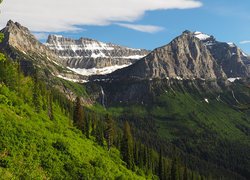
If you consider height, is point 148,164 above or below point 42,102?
below

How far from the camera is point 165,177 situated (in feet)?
509

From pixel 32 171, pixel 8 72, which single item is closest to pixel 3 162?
pixel 32 171

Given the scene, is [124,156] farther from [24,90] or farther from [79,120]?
[24,90]

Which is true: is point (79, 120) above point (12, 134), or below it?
below

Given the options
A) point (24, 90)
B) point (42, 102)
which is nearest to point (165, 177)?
point (42, 102)

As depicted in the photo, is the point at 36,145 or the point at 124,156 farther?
the point at 124,156

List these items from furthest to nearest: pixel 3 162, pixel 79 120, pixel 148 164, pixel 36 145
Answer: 1. pixel 148 164
2. pixel 79 120
3. pixel 36 145
4. pixel 3 162

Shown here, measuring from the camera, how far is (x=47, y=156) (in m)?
52.0

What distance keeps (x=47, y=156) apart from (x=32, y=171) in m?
9.38

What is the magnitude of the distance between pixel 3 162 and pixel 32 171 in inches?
130

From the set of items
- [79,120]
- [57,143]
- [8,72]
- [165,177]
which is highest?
[8,72]

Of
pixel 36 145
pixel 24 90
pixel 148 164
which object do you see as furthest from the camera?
pixel 148 164

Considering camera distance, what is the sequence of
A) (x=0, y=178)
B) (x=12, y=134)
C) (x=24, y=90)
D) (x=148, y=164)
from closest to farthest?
(x=0, y=178)
(x=12, y=134)
(x=24, y=90)
(x=148, y=164)

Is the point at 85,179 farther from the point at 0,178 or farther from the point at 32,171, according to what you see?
the point at 0,178
